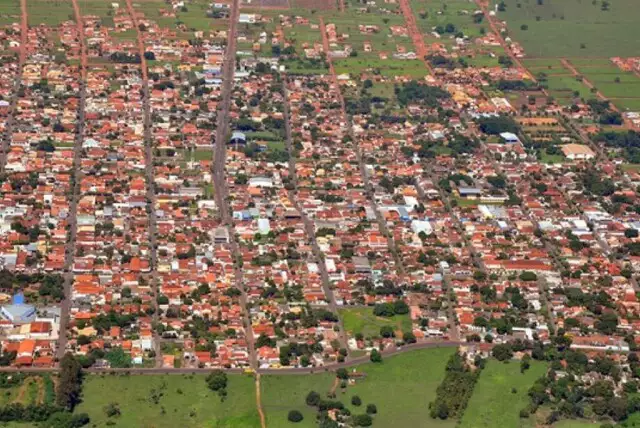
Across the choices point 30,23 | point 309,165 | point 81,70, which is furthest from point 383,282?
point 30,23

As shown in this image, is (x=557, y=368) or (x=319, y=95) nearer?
(x=557, y=368)

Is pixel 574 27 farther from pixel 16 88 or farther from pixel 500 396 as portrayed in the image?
pixel 500 396

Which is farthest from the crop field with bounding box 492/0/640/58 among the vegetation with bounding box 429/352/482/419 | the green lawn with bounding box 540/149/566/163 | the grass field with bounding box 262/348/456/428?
the grass field with bounding box 262/348/456/428

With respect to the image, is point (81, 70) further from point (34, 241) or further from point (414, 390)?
point (414, 390)

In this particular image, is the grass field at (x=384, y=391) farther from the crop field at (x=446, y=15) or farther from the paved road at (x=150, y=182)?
the crop field at (x=446, y=15)

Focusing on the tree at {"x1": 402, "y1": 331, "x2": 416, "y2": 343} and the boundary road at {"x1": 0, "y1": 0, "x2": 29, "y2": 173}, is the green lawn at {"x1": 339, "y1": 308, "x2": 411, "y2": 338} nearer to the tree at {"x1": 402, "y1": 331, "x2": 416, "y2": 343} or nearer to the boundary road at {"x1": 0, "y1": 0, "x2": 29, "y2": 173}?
the tree at {"x1": 402, "y1": 331, "x2": 416, "y2": 343}

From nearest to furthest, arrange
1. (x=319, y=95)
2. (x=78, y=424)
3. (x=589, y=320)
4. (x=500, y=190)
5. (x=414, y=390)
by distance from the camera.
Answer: (x=78, y=424) → (x=414, y=390) → (x=589, y=320) → (x=500, y=190) → (x=319, y=95)

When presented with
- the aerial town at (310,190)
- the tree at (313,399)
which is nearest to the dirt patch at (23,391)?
the aerial town at (310,190)
